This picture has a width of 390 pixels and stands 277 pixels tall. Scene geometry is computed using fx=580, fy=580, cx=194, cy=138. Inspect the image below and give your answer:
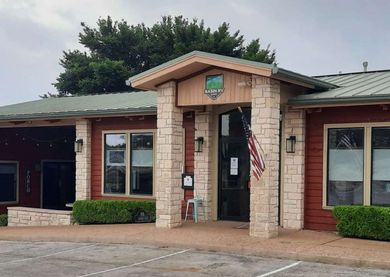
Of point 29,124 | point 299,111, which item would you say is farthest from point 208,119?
point 29,124

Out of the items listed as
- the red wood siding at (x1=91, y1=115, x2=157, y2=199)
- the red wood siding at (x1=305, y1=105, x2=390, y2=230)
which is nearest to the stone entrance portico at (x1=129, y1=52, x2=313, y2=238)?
the red wood siding at (x1=305, y1=105, x2=390, y2=230)

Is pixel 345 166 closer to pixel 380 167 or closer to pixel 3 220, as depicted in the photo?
pixel 380 167

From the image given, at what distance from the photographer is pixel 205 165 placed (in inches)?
582

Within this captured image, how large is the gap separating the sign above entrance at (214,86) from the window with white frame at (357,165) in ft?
8.29

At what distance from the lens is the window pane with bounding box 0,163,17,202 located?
21.4 meters

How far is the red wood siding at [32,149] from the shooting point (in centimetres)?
2141

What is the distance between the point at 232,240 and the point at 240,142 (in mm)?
3718

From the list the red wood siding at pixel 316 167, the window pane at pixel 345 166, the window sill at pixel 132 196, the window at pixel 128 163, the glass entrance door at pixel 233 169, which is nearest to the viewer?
the window pane at pixel 345 166

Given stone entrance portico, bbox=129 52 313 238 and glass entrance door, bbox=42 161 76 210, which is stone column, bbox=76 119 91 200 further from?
glass entrance door, bbox=42 161 76 210

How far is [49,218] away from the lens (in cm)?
1688

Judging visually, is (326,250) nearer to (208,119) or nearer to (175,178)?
(175,178)

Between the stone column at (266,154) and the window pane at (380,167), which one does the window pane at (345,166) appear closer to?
the window pane at (380,167)

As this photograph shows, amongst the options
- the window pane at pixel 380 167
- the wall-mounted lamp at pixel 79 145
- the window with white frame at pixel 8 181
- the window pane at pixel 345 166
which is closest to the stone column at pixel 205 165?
the window pane at pixel 345 166

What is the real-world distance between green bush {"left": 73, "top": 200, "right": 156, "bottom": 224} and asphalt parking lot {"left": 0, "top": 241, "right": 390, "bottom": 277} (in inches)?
128
